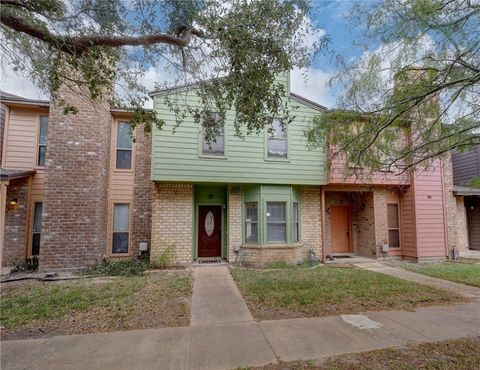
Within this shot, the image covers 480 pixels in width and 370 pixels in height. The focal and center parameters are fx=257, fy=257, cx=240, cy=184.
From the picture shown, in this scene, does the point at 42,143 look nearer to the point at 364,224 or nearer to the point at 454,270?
the point at 364,224

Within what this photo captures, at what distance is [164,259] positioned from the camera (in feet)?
27.4

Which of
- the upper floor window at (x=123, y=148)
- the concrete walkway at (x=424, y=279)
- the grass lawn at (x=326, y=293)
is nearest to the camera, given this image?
the grass lawn at (x=326, y=293)

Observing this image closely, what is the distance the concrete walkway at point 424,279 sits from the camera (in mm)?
5930

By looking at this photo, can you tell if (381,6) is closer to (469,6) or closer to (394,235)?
(469,6)

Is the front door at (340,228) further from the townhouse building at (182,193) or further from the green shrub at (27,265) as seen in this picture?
the green shrub at (27,265)

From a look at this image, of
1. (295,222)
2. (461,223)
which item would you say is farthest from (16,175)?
(461,223)

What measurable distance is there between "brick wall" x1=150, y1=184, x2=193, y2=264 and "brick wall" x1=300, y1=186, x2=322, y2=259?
412 centimetres

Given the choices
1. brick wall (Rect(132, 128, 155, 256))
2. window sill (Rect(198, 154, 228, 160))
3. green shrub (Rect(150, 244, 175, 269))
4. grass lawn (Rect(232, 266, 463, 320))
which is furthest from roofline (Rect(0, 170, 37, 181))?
grass lawn (Rect(232, 266, 463, 320))

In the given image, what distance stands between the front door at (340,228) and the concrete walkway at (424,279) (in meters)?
1.78

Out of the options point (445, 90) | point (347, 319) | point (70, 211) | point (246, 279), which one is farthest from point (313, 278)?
point (70, 211)

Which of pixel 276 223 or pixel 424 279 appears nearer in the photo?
pixel 424 279

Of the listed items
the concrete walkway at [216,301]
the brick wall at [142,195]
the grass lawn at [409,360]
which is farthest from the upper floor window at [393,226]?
the brick wall at [142,195]

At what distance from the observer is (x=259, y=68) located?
4.41 m

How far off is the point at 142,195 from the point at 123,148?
73.7 inches
